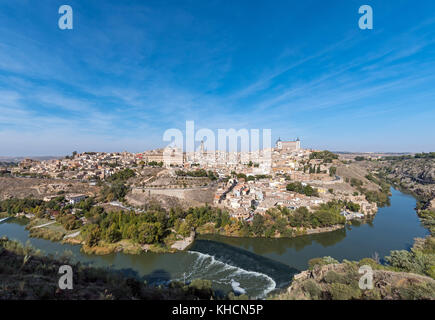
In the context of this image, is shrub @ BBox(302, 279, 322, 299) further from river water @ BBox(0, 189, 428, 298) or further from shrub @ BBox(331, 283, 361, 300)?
river water @ BBox(0, 189, 428, 298)

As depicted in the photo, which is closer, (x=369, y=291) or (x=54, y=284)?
(x=54, y=284)

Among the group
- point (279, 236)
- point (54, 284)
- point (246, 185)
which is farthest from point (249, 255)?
point (246, 185)

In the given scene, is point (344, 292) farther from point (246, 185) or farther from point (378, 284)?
point (246, 185)

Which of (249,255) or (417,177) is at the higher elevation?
(417,177)

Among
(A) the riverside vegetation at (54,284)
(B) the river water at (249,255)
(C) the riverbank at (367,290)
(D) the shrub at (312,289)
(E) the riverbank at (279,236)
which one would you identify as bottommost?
(B) the river water at (249,255)

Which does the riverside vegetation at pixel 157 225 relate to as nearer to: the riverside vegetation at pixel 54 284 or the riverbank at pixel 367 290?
the riverside vegetation at pixel 54 284

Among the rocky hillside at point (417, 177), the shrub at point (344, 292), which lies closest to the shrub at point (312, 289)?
the shrub at point (344, 292)

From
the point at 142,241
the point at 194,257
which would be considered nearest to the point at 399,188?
the point at 194,257

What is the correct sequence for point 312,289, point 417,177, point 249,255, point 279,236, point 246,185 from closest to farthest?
point 312,289, point 249,255, point 279,236, point 246,185, point 417,177
